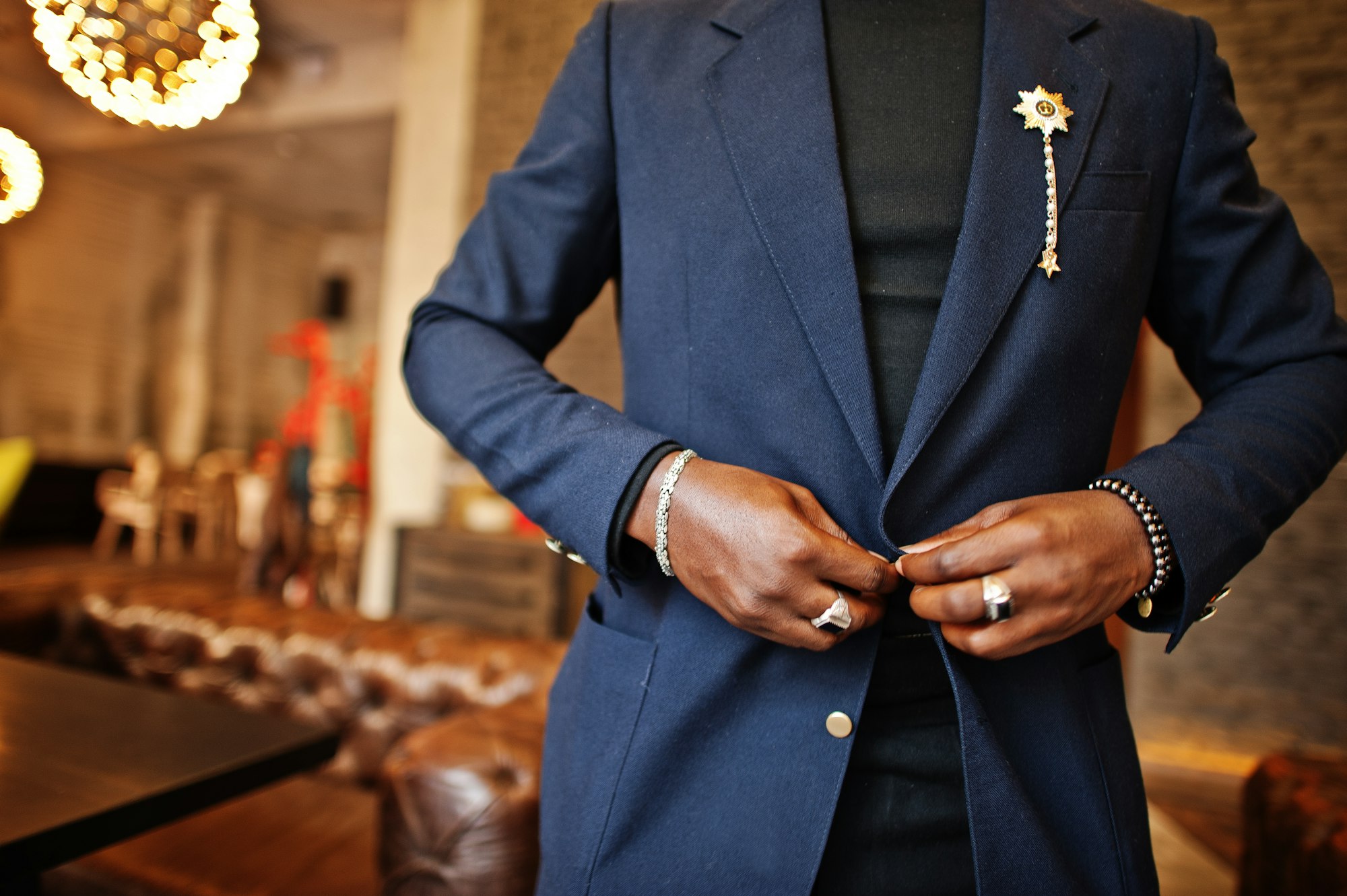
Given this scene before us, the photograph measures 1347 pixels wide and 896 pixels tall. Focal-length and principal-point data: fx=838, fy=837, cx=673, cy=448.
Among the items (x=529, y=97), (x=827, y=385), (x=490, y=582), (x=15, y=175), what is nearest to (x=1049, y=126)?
(x=827, y=385)

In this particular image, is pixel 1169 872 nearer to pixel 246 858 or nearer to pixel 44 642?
pixel 246 858

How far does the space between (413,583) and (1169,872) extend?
3.22 meters

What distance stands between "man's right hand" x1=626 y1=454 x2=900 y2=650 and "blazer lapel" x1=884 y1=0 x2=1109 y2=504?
8cm

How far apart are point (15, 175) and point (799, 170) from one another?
2443mm

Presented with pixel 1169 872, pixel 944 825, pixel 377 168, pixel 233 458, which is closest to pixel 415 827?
pixel 944 825

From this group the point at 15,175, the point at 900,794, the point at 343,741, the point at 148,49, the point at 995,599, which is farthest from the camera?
the point at 15,175

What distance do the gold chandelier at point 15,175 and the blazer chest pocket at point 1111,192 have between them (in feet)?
8.34

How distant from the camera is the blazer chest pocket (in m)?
0.69

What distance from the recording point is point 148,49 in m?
1.38

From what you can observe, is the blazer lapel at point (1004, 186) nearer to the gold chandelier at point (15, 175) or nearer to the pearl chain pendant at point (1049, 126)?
the pearl chain pendant at point (1049, 126)

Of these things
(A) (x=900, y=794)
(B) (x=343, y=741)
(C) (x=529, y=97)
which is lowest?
(B) (x=343, y=741)

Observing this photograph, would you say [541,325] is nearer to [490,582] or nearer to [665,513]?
[665,513]

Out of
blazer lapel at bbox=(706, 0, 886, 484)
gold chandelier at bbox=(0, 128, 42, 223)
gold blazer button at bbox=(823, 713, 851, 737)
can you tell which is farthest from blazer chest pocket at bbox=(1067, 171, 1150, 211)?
gold chandelier at bbox=(0, 128, 42, 223)

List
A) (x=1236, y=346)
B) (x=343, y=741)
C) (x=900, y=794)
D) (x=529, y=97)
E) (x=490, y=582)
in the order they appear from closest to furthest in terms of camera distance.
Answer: (x=900, y=794), (x=1236, y=346), (x=343, y=741), (x=490, y=582), (x=529, y=97)
